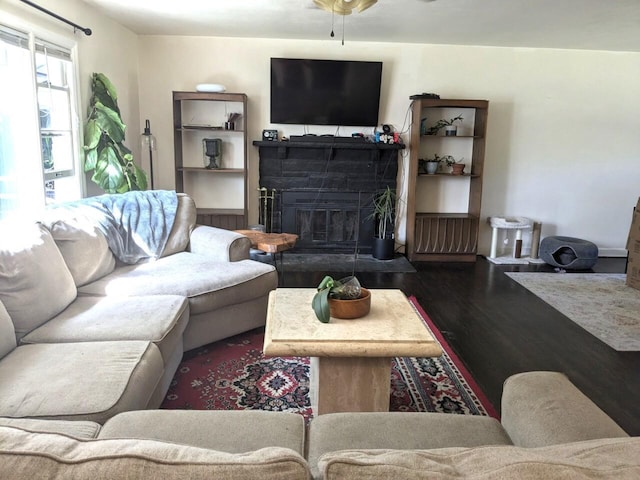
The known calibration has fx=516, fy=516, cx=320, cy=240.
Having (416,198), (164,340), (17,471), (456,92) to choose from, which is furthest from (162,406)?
(456,92)

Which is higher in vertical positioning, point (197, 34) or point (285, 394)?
point (197, 34)

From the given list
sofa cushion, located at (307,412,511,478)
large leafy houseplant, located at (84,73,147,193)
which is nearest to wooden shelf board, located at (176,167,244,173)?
large leafy houseplant, located at (84,73,147,193)

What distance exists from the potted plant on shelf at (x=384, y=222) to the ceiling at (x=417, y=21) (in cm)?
164

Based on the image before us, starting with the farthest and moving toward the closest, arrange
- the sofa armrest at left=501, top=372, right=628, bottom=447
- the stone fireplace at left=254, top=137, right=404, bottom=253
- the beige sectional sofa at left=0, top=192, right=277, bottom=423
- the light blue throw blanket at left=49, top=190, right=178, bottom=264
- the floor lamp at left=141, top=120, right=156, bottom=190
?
the stone fireplace at left=254, top=137, right=404, bottom=253, the floor lamp at left=141, top=120, right=156, bottom=190, the light blue throw blanket at left=49, top=190, right=178, bottom=264, the beige sectional sofa at left=0, top=192, right=277, bottom=423, the sofa armrest at left=501, top=372, right=628, bottom=447

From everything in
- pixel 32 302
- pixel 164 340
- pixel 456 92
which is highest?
pixel 456 92

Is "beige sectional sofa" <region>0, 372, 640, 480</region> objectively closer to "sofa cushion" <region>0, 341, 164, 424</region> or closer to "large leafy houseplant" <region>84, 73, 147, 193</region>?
"sofa cushion" <region>0, 341, 164, 424</region>

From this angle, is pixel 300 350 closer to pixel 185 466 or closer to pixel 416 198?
pixel 185 466

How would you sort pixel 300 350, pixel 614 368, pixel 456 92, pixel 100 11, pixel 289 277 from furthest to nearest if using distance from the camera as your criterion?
pixel 456 92 < pixel 289 277 < pixel 100 11 < pixel 614 368 < pixel 300 350

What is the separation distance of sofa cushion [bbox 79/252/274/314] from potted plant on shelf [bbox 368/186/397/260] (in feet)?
7.69

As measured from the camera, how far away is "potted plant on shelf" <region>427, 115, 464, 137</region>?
5531 mm

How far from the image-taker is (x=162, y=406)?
246 centimetres

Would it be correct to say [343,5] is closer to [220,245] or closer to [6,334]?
[220,245]

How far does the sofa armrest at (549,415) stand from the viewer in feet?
4.34

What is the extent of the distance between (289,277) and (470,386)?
2.34m
